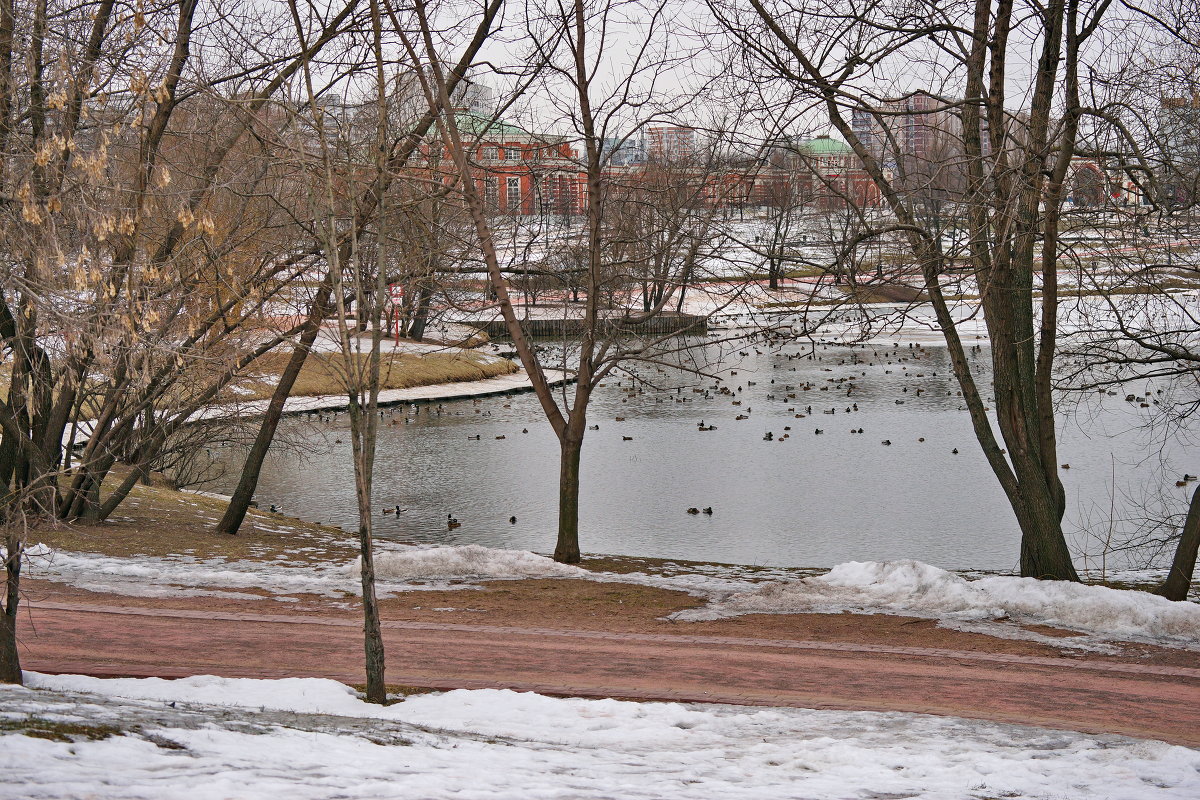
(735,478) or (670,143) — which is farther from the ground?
(670,143)

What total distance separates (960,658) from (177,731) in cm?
685

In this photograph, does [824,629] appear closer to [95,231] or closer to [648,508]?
[95,231]

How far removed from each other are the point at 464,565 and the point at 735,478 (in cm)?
1170

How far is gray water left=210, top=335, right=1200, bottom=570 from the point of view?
20000mm

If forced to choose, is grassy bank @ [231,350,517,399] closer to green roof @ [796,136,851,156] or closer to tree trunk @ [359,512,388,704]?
green roof @ [796,136,851,156]

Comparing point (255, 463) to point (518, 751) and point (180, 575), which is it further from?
point (518, 751)

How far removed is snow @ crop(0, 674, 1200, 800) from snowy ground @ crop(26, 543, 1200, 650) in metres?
3.86

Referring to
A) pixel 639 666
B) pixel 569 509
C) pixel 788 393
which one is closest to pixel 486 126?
pixel 569 509

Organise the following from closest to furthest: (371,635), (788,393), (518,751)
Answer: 1. (518,751)
2. (371,635)
3. (788,393)

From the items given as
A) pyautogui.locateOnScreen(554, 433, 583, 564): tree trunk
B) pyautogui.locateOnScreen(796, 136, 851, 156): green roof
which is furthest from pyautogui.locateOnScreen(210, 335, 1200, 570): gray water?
pyautogui.locateOnScreen(554, 433, 583, 564): tree trunk

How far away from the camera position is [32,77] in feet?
30.8

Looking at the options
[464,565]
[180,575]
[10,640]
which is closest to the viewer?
[10,640]

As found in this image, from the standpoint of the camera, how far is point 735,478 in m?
24.9

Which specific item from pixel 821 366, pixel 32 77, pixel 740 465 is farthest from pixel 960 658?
pixel 821 366
